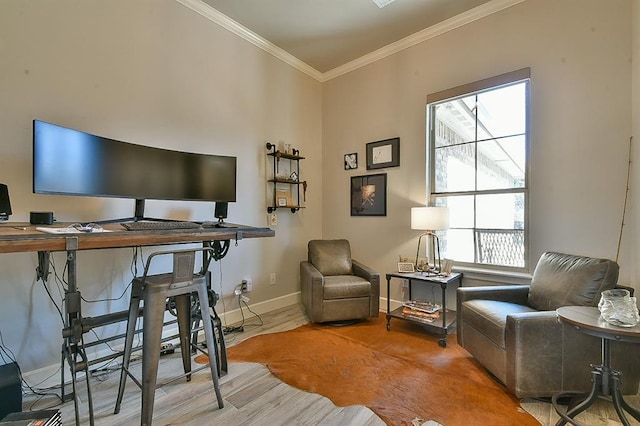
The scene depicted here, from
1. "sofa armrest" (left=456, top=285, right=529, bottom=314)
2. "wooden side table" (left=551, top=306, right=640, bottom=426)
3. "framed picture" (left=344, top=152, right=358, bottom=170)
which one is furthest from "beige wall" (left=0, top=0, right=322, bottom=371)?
"wooden side table" (left=551, top=306, right=640, bottom=426)

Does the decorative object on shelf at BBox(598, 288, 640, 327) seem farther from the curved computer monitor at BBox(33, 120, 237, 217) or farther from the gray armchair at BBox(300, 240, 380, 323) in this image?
the curved computer monitor at BBox(33, 120, 237, 217)

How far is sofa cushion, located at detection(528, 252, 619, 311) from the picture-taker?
1826mm

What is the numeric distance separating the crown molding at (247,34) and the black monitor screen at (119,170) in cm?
148

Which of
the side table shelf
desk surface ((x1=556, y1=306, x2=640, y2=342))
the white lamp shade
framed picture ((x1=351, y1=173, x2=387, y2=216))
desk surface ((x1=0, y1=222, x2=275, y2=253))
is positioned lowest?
the side table shelf

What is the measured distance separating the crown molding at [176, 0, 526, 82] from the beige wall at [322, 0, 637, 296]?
72 mm

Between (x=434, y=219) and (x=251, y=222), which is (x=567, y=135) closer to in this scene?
(x=434, y=219)

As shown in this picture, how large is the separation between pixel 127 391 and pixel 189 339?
1.56ft

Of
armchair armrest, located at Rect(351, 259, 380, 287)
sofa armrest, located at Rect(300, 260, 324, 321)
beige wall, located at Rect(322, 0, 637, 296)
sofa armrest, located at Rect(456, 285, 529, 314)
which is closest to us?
beige wall, located at Rect(322, 0, 637, 296)

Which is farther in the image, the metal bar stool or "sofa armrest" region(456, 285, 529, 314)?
"sofa armrest" region(456, 285, 529, 314)

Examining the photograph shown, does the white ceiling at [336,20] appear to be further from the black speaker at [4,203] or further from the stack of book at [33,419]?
the stack of book at [33,419]

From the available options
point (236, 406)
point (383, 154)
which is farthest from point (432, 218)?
point (236, 406)

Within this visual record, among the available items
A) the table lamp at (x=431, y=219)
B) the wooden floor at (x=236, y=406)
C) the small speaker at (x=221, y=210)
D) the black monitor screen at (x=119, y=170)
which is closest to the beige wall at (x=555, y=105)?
the table lamp at (x=431, y=219)

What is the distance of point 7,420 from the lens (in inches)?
46.4

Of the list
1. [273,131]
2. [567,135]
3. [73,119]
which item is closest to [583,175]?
[567,135]
